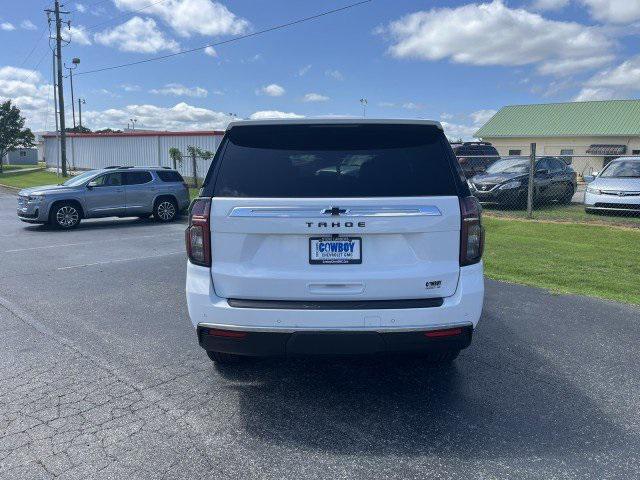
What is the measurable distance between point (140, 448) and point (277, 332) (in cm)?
105

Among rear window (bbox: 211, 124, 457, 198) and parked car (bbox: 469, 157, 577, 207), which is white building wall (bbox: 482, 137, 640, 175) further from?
rear window (bbox: 211, 124, 457, 198)

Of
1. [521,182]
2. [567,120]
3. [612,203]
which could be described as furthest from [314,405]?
[567,120]

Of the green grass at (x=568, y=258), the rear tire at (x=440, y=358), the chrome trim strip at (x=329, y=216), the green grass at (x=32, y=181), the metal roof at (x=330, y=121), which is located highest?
the metal roof at (x=330, y=121)

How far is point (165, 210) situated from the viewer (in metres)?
15.4

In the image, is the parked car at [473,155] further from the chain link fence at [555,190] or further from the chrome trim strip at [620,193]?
the chrome trim strip at [620,193]

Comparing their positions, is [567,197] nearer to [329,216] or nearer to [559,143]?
[329,216]

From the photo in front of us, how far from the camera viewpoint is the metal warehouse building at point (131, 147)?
27.6 meters

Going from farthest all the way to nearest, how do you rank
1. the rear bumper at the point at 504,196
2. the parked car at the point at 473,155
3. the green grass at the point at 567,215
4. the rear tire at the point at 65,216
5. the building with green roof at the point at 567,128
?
the building with green roof at the point at 567,128 < the parked car at the point at 473,155 < the rear bumper at the point at 504,196 < the rear tire at the point at 65,216 < the green grass at the point at 567,215

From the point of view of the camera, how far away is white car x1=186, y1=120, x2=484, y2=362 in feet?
10.9

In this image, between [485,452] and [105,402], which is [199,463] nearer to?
[105,402]

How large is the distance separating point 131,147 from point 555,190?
28052mm

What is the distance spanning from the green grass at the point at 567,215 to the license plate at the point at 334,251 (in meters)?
10.1

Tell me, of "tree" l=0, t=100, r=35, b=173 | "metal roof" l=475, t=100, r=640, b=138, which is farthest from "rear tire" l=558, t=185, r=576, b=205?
"tree" l=0, t=100, r=35, b=173

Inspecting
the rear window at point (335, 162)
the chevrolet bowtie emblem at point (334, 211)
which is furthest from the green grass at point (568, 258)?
the chevrolet bowtie emblem at point (334, 211)
